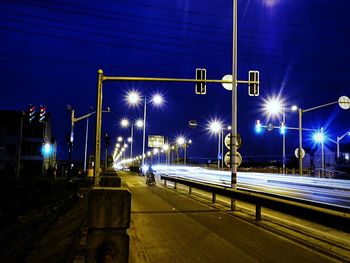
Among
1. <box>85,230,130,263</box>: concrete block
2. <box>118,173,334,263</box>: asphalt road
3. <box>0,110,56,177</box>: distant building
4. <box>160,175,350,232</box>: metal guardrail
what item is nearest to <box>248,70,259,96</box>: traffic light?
<box>160,175,350,232</box>: metal guardrail

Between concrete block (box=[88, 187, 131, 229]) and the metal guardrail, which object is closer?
concrete block (box=[88, 187, 131, 229])

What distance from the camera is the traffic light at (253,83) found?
1955 centimetres

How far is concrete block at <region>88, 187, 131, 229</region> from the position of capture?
4035mm

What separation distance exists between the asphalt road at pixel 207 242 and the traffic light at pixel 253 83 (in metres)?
7.59

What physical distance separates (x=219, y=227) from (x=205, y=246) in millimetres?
2659

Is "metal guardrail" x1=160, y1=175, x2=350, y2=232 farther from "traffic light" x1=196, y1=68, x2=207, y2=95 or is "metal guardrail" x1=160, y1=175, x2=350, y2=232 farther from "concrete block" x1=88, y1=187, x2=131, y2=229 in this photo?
"traffic light" x1=196, y1=68, x2=207, y2=95

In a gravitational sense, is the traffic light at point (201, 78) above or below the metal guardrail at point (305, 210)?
above

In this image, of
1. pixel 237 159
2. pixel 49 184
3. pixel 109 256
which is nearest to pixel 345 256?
pixel 109 256

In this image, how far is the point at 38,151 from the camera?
217 ft

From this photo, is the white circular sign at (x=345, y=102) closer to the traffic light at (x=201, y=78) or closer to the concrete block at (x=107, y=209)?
the traffic light at (x=201, y=78)

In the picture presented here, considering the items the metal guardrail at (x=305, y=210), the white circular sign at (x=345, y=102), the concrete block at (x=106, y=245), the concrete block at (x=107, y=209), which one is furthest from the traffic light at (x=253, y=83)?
the concrete block at (x=106, y=245)

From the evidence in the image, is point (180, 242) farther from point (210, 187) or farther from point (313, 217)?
point (210, 187)

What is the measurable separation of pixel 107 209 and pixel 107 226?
167 millimetres

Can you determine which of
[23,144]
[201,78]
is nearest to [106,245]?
[201,78]
